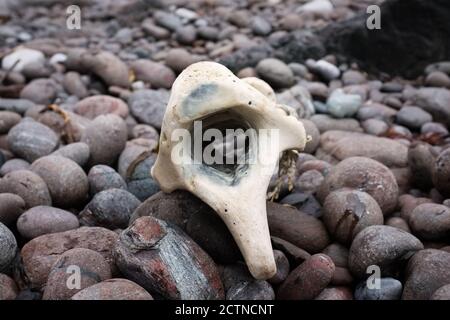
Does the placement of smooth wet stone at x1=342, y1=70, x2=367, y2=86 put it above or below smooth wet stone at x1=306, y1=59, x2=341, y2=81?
below

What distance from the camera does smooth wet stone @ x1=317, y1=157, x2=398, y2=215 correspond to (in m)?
3.47

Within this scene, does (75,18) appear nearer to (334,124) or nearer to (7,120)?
(7,120)

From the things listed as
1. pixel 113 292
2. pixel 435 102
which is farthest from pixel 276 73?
pixel 113 292

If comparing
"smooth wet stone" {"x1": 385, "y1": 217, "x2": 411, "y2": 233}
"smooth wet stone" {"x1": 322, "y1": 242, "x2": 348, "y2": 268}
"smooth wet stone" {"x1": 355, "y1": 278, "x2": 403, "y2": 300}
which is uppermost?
"smooth wet stone" {"x1": 385, "y1": 217, "x2": 411, "y2": 233}

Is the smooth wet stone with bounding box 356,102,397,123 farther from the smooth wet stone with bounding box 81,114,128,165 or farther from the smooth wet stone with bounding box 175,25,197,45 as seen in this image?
the smooth wet stone with bounding box 175,25,197,45

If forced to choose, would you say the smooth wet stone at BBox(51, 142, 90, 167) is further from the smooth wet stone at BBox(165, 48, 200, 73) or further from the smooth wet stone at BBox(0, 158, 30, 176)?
the smooth wet stone at BBox(165, 48, 200, 73)

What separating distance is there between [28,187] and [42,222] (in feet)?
1.40

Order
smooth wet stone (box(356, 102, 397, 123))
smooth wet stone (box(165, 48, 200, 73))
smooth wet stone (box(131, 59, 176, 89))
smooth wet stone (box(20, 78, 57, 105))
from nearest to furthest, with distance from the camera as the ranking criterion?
smooth wet stone (box(356, 102, 397, 123)), smooth wet stone (box(20, 78, 57, 105)), smooth wet stone (box(131, 59, 176, 89)), smooth wet stone (box(165, 48, 200, 73))

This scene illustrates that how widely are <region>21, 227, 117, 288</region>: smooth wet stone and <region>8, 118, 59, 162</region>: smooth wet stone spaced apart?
1.52 meters

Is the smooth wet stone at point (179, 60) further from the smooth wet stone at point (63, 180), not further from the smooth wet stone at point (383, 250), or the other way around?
the smooth wet stone at point (383, 250)

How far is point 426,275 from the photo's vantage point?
265cm

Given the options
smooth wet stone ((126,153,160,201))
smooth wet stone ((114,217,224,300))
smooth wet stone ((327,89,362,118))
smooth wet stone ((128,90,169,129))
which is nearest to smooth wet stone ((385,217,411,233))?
smooth wet stone ((114,217,224,300))

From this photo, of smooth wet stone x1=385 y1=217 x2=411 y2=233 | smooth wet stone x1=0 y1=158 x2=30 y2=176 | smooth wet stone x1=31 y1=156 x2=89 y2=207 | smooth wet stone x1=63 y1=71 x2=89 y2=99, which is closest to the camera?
smooth wet stone x1=385 y1=217 x2=411 y2=233

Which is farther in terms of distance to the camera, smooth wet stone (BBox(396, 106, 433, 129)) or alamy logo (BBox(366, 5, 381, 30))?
alamy logo (BBox(366, 5, 381, 30))
